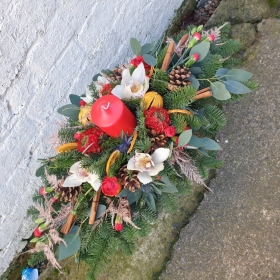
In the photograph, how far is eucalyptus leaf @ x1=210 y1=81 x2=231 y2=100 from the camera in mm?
1009

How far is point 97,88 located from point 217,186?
0.58 meters

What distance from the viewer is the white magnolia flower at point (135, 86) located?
101 cm

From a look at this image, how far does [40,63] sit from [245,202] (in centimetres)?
90

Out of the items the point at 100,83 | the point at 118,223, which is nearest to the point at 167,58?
the point at 100,83

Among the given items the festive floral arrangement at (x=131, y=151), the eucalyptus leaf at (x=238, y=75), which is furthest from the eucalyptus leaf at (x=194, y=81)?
the eucalyptus leaf at (x=238, y=75)

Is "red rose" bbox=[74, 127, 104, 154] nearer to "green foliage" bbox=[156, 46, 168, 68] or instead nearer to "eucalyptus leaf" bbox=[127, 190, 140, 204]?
"eucalyptus leaf" bbox=[127, 190, 140, 204]

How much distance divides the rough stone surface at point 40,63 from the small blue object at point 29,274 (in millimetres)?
124

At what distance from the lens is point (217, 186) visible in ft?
4.02

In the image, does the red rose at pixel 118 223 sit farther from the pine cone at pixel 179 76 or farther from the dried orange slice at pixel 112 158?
the pine cone at pixel 179 76

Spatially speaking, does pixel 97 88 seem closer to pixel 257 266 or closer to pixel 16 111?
pixel 16 111

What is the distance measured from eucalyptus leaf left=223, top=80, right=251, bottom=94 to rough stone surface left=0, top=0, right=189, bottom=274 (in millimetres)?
557

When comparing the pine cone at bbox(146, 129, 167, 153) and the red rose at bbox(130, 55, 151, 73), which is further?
the red rose at bbox(130, 55, 151, 73)

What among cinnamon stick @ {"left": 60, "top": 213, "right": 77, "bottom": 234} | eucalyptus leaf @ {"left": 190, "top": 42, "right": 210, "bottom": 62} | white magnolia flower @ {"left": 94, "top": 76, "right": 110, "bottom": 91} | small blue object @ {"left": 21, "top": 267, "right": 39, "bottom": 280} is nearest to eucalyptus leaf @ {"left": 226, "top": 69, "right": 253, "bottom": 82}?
eucalyptus leaf @ {"left": 190, "top": 42, "right": 210, "bottom": 62}

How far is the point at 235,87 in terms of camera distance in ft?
3.43
